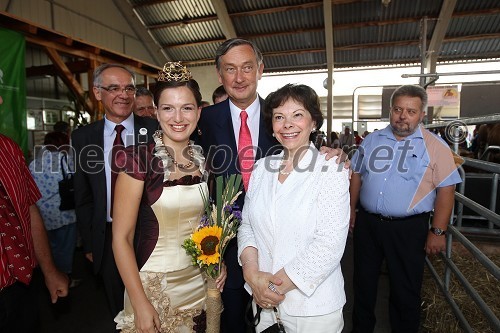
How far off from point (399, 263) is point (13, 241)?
231 centimetres

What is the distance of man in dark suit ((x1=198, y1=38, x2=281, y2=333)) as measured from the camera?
1835 mm

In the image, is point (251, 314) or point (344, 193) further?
point (251, 314)

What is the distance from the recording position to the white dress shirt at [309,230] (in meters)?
1.34

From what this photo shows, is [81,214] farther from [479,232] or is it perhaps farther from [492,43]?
[492,43]

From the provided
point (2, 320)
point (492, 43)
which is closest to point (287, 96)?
point (2, 320)

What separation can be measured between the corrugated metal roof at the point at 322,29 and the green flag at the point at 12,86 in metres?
6.91

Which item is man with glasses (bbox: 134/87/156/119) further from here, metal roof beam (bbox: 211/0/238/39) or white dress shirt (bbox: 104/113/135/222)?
metal roof beam (bbox: 211/0/238/39)

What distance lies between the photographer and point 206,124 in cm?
204

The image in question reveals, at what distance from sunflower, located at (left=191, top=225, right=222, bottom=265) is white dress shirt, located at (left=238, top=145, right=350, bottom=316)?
201mm

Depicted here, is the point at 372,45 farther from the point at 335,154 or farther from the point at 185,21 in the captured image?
the point at 335,154

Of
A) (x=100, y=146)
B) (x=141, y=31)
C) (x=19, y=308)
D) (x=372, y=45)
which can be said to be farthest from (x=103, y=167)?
(x=141, y=31)

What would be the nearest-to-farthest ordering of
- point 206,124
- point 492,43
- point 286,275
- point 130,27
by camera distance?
point 286,275, point 206,124, point 492,43, point 130,27

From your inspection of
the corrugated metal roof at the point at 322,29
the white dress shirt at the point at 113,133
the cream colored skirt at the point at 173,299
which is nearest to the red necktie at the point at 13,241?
the cream colored skirt at the point at 173,299

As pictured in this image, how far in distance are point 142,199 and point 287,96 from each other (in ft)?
2.56
